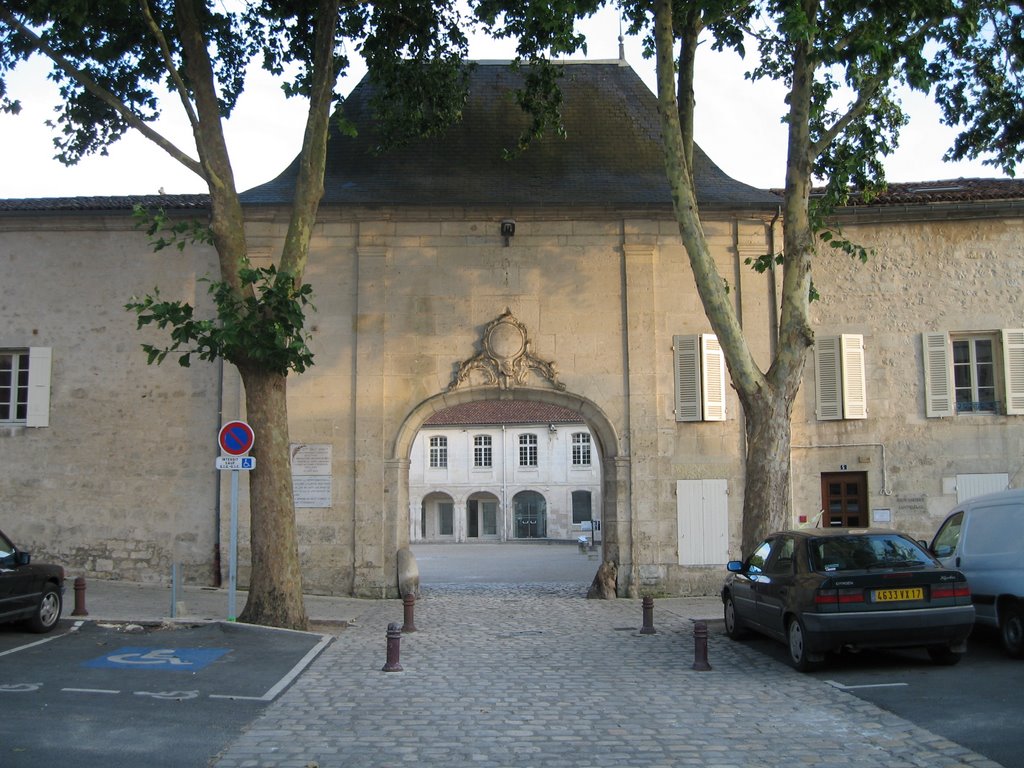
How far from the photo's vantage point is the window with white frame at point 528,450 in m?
51.1

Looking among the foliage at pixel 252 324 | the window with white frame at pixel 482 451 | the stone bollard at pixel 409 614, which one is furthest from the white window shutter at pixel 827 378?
the window with white frame at pixel 482 451

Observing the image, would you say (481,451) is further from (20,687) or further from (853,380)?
(20,687)

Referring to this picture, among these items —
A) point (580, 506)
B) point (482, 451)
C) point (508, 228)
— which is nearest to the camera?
point (508, 228)

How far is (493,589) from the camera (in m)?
19.9

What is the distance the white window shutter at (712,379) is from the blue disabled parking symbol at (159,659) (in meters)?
9.82

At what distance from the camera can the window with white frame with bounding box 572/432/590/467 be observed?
2008 inches

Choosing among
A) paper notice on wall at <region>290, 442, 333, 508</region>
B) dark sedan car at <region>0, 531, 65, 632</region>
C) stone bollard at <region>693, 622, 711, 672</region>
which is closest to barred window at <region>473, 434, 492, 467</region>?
paper notice on wall at <region>290, 442, 333, 508</region>

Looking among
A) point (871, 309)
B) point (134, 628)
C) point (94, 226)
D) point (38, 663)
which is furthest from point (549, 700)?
point (94, 226)

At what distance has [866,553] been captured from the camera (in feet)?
32.1

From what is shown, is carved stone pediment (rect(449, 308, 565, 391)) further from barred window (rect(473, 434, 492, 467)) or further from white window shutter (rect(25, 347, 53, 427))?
barred window (rect(473, 434, 492, 467))

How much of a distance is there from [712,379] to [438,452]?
1381 inches

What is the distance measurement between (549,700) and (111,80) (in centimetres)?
1097

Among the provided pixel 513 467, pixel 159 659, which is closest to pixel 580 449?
pixel 513 467

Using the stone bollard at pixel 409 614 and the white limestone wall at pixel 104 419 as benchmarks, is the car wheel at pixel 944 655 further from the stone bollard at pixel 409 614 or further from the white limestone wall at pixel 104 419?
the white limestone wall at pixel 104 419
